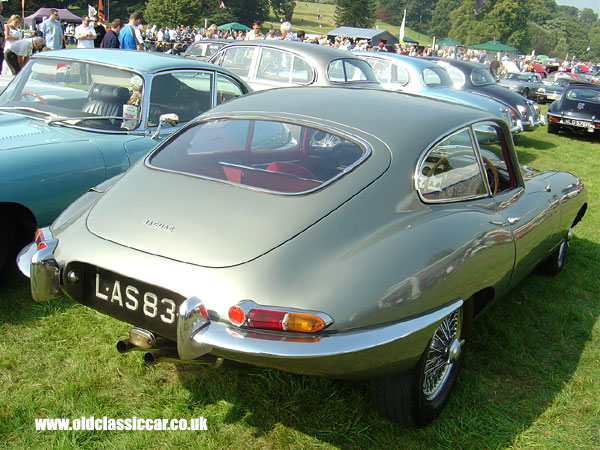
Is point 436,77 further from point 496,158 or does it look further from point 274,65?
point 496,158

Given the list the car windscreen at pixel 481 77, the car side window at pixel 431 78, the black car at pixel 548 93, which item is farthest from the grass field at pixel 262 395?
the black car at pixel 548 93

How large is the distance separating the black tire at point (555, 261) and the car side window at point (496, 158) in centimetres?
124

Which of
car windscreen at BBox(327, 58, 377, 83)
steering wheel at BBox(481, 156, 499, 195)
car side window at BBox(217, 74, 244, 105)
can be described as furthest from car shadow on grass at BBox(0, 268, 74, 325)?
car windscreen at BBox(327, 58, 377, 83)

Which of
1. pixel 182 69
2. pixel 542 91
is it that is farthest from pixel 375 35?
pixel 182 69

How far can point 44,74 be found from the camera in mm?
4793

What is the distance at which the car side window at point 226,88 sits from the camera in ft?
A: 17.7

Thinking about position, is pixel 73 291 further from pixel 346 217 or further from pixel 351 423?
pixel 351 423

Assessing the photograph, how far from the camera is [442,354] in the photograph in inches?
108

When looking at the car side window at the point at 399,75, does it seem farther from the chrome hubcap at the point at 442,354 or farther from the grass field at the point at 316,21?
the grass field at the point at 316,21

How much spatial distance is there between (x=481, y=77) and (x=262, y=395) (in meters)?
10.9

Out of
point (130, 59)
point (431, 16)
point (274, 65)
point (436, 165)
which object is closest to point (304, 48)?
point (274, 65)

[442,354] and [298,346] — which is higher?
[298,346]

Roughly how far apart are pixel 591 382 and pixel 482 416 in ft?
2.70

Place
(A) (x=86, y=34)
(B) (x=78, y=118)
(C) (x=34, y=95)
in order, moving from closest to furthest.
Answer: (B) (x=78, y=118) < (C) (x=34, y=95) < (A) (x=86, y=34)
